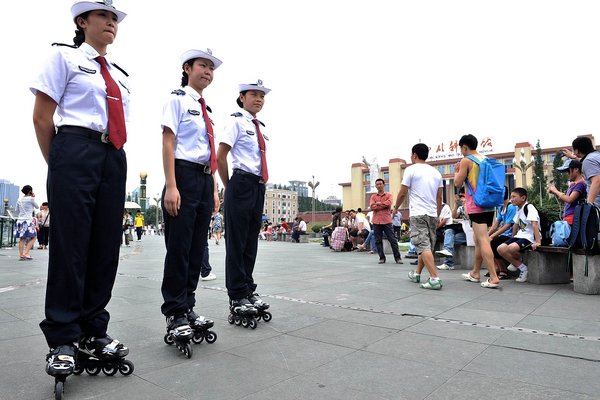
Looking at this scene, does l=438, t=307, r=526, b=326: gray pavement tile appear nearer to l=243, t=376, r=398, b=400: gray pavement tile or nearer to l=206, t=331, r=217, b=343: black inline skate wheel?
l=243, t=376, r=398, b=400: gray pavement tile

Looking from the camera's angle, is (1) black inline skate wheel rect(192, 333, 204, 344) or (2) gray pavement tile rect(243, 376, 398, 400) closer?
(2) gray pavement tile rect(243, 376, 398, 400)

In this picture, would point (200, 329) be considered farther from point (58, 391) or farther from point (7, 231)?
point (7, 231)

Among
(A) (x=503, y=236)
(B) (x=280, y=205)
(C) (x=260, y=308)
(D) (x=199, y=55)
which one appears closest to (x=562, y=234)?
(A) (x=503, y=236)

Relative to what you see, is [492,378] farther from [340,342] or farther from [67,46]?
[67,46]

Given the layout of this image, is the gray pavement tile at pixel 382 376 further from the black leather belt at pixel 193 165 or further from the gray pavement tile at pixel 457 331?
the black leather belt at pixel 193 165

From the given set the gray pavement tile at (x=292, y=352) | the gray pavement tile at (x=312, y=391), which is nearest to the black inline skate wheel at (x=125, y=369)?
the gray pavement tile at (x=292, y=352)

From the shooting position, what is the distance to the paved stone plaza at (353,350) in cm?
211

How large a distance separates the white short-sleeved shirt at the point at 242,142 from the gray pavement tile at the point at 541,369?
2.30 metres

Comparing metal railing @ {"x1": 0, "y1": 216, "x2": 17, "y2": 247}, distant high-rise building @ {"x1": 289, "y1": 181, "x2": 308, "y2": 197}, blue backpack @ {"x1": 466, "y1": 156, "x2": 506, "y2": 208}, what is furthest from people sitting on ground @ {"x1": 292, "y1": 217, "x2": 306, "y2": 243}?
distant high-rise building @ {"x1": 289, "y1": 181, "x2": 308, "y2": 197}

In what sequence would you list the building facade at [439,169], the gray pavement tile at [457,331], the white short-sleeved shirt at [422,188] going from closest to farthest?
1. the gray pavement tile at [457,331]
2. the white short-sleeved shirt at [422,188]
3. the building facade at [439,169]

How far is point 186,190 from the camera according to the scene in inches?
118

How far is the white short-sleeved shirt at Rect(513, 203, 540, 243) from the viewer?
19.6 feet

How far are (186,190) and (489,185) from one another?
4.23 meters

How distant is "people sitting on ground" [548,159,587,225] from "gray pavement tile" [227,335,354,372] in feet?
13.7
